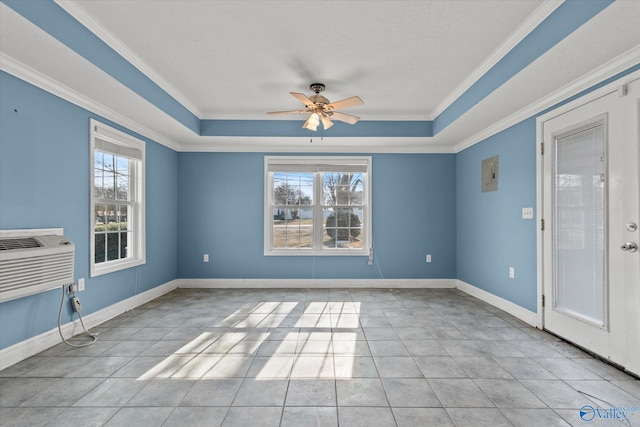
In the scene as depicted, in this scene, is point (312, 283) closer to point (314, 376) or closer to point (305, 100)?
point (314, 376)

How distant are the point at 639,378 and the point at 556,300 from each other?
87cm

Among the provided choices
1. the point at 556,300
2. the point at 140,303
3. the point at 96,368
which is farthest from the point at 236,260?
the point at 556,300

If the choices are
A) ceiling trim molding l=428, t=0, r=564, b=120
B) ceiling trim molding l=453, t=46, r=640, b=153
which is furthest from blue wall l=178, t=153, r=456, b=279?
ceiling trim molding l=428, t=0, r=564, b=120

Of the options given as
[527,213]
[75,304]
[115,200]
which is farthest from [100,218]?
[527,213]

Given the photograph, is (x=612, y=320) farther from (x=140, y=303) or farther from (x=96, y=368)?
(x=140, y=303)

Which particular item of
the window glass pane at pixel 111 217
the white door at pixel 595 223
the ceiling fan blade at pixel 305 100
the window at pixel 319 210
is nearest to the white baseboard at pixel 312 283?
the window at pixel 319 210

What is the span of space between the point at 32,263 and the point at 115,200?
140 centimetres

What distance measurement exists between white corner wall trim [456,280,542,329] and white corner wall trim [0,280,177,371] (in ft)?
14.8

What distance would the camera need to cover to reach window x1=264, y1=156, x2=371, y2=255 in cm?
512

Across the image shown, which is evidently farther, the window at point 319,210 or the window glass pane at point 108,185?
the window at point 319,210

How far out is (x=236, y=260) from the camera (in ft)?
16.5

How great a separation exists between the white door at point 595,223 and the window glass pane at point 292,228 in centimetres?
317

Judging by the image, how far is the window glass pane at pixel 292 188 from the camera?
514 cm

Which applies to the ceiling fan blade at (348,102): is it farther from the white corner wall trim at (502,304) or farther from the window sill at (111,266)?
the window sill at (111,266)
